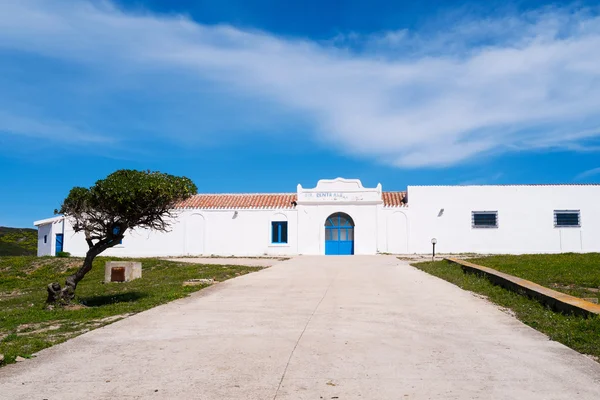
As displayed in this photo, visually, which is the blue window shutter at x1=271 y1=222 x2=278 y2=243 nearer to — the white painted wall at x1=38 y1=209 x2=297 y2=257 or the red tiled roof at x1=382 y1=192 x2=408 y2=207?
the white painted wall at x1=38 y1=209 x2=297 y2=257

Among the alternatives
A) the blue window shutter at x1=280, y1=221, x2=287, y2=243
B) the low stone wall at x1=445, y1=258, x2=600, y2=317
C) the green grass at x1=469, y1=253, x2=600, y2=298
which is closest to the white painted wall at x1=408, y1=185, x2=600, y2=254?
the blue window shutter at x1=280, y1=221, x2=287, y2=243

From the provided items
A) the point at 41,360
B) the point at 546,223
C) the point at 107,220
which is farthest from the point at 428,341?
the point at 546,223

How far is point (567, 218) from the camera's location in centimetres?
3111

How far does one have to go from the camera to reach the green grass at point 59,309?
715 cm

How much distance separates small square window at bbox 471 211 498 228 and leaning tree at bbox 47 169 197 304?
23.7m

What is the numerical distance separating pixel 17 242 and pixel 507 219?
4121 centimetres

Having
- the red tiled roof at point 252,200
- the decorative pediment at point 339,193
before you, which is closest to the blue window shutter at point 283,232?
the red tiled roof at point 252,200

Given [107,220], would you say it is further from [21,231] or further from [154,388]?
[21,231]

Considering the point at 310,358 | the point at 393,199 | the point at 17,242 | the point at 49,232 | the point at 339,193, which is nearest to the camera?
the point at 310,358

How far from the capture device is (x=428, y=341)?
654cm

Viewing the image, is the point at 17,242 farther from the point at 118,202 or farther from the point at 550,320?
the point at 550,320

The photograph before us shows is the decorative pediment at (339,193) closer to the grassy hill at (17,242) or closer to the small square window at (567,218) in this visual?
the small square window at (567,218)

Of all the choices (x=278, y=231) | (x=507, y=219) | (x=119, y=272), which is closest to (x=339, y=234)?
(x=278, y=231)

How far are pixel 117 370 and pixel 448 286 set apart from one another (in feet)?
31.5
